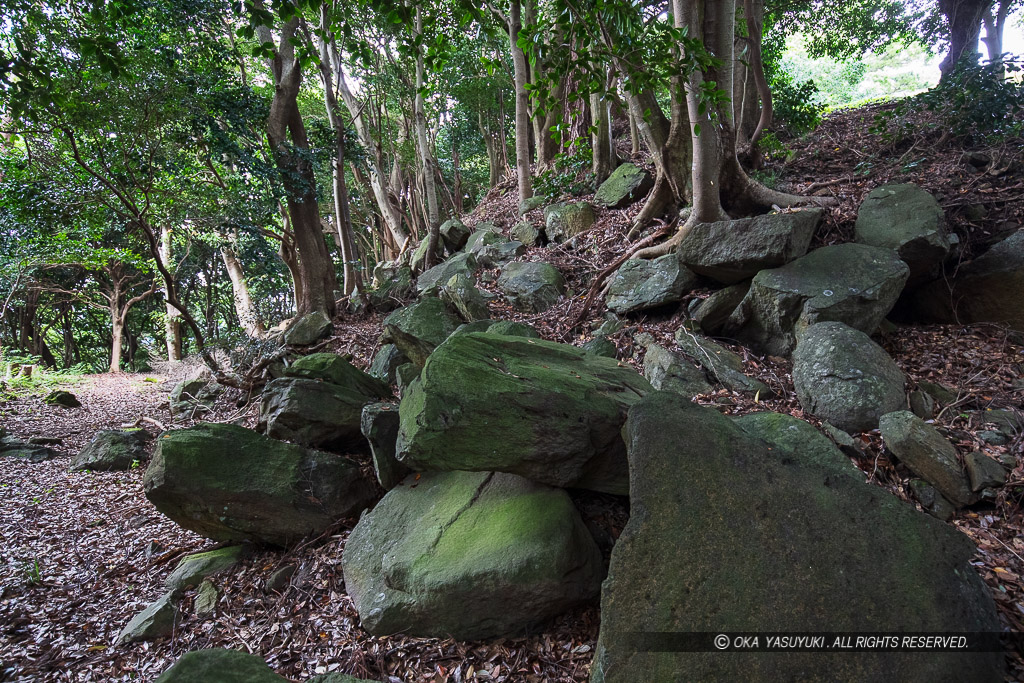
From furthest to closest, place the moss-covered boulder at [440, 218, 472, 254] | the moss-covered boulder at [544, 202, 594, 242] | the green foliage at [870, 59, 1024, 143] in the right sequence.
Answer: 1. the moss-covered boulder at [440, 218, 472, 254]
2. the moss-covered boulder at [544, 202, 594, 242]
3. the green foliage at [870, 59, 1024, 143]

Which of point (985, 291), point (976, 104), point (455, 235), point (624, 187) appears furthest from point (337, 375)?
point (976, 104)

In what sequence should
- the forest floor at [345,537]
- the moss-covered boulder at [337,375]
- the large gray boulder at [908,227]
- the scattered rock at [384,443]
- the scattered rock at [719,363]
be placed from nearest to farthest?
the forest floor at [345,537] < the scattered rock at [384,443] < the scattered rock at [719,363] < the large gray boulder at [908,227] < the moss-covered boulder at [337,375]

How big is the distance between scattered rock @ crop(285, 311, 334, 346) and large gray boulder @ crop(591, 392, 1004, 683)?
26.7 feet

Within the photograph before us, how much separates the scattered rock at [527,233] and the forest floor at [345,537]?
6.07 ft

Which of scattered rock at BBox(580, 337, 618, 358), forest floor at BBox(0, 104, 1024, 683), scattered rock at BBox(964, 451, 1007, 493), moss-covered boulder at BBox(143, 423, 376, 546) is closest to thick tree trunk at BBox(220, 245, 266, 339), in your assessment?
forest floor at BBox(0, 104, 1024, 683)

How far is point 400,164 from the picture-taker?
1906cm

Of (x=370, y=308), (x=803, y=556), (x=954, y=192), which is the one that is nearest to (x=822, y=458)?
(x=803, y=556)

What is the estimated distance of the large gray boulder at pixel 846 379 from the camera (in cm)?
387

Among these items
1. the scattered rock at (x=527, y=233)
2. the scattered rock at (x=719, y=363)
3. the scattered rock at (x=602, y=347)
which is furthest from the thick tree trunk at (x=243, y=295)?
the scattered rock at (x=719, y=363)

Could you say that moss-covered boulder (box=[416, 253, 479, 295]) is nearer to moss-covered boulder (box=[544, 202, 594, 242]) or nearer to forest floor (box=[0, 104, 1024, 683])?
moss-covered boulder (box=[544, 202, 594, 242])

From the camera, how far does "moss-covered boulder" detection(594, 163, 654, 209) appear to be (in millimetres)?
8867

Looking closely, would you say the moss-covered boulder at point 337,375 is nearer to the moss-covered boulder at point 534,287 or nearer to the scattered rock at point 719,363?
the moss-covered boulder at point 534,287

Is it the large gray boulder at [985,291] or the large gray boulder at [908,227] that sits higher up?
the large gray boulder at [908,227]

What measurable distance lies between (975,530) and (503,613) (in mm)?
2907
